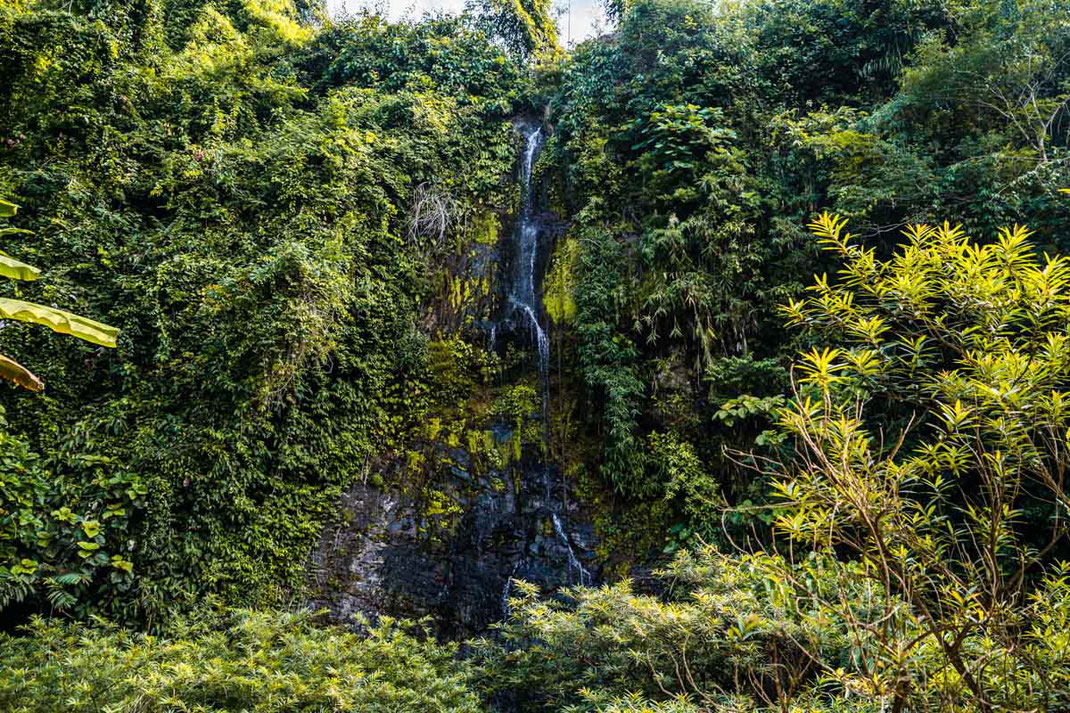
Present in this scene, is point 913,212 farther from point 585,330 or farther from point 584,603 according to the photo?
point 584,603

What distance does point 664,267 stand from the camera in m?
8.06

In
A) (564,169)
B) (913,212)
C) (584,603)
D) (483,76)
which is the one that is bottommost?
(584,603)

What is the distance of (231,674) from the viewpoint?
139 inches

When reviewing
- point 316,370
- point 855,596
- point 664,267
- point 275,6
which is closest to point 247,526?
point 316,370

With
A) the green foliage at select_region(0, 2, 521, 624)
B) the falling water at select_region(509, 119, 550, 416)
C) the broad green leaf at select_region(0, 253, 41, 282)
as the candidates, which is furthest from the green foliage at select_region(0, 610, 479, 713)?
the falling water at select_region(509, 119, 550, 416)

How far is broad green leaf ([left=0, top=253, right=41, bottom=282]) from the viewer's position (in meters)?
2.94

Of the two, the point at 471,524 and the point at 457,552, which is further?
the point at 471,524

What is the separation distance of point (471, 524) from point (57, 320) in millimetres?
5452

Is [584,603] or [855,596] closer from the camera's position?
[855,596]

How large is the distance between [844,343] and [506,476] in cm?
515

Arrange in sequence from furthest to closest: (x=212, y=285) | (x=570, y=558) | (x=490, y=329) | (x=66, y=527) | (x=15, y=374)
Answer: (x=490, y=329) → (x=570, y=558) → (x=212, y=285) → (x=66, y=527) → (x=15, y=374)

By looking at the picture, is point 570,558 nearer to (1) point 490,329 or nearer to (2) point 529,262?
(1) point 490,329

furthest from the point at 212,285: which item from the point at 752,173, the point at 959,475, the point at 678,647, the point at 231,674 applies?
the point at 752,173

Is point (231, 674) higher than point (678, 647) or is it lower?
higher
